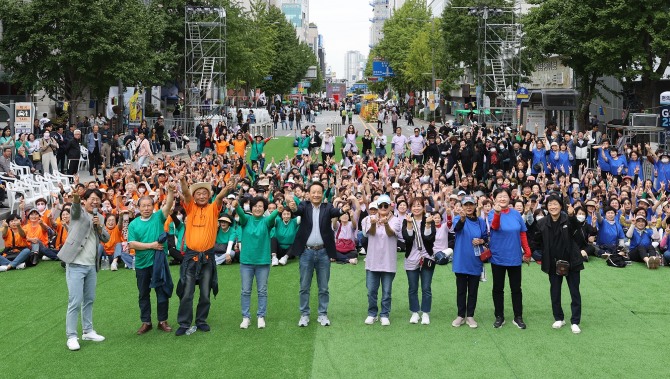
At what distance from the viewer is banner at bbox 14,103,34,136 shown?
2506 cm

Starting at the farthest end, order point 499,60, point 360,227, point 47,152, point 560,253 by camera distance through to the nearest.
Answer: point 499,60 < point 47,152 < point 360,227 < point 560,253

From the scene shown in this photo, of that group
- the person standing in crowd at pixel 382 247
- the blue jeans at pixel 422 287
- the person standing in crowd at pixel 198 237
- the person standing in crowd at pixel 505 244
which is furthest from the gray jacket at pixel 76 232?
the person standing in crowd at pixel 505 244

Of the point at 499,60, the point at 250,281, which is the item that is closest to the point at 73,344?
the point at 250,281

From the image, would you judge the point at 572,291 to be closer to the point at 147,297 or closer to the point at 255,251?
the point at 255,251

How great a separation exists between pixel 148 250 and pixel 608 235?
8.50 metres

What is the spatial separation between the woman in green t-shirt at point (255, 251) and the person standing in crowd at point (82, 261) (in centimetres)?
163

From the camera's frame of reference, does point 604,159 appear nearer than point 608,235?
No

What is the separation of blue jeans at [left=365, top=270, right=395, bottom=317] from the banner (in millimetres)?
18304

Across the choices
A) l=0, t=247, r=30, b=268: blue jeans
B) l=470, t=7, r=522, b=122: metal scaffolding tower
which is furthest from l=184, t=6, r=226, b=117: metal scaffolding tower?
l=0, t=247, r=30, b=268: blue jeans

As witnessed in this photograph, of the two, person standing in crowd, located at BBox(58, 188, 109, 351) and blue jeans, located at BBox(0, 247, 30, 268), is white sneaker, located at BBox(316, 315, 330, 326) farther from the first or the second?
blue jeans, located at BBox(0, 247, 30, 268)

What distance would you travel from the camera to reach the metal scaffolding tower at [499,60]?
5109 centimetres

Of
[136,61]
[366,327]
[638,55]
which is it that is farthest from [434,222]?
[136,61]

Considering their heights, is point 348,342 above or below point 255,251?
below

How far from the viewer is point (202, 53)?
48.5 m
